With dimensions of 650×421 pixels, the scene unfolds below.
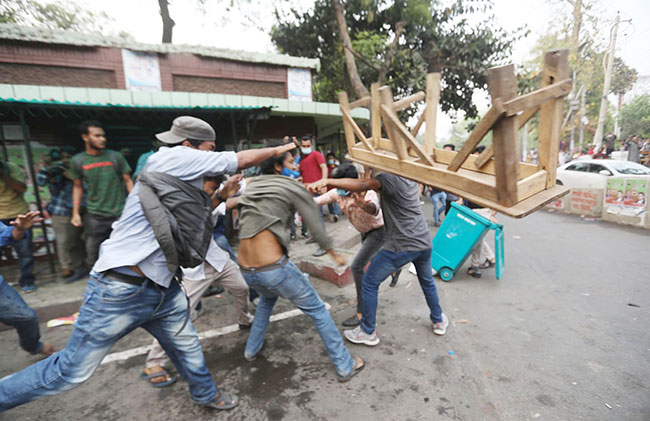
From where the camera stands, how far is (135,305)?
1.67m

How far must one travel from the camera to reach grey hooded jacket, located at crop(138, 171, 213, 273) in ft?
5.28

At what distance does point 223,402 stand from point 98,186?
3.41 metres

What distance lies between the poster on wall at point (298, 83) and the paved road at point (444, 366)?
634 cm

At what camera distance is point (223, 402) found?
2082 millimetres

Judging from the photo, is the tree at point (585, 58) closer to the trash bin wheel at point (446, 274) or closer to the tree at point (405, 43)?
the tree at point (405, 43)

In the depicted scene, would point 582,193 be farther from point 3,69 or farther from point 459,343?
point 3,69

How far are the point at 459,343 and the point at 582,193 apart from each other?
7934 mm

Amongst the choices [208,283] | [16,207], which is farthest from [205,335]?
[16,207]

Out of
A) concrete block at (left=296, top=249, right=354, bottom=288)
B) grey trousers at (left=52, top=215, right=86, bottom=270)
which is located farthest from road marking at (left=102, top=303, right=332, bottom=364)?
grey trousers at (left=52, top=215, right=86, bottom=270)

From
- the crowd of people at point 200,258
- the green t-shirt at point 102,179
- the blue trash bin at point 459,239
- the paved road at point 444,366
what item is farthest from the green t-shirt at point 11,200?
the blue trash bin at point 459,239

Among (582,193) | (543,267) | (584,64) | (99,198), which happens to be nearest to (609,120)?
(584,64)

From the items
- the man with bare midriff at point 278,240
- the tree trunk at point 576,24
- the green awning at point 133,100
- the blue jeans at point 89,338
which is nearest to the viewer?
the blue jeans at point 89,338

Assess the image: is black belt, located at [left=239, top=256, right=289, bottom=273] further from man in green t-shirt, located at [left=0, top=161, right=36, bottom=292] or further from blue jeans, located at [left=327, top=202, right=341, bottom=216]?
blue jeans, located at [left=327, top=202, right=341, bottom=216]

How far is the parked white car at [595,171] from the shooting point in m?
8.11
